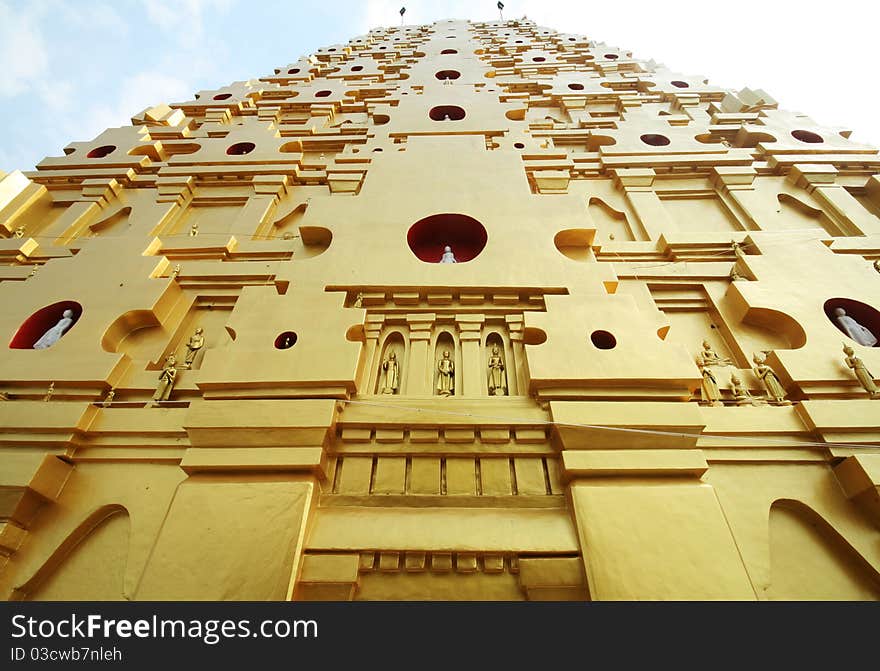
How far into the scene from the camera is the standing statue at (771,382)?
16.0 ft

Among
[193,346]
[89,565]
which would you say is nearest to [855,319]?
[193,346]

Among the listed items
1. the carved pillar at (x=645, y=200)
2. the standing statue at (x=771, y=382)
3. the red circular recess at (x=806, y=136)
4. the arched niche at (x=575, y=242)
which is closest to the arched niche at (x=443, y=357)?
the arched niche at (x=575, y=242)

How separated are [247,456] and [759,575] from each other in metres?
4.36

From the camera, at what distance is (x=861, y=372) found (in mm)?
4742

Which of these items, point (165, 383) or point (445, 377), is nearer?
point (445, 377)

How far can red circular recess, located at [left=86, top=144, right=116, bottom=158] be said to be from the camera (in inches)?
430

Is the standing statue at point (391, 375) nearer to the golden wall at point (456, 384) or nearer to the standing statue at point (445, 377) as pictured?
the golden wall at point (456, 384)

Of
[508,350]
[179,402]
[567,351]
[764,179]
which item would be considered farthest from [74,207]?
[764,179]

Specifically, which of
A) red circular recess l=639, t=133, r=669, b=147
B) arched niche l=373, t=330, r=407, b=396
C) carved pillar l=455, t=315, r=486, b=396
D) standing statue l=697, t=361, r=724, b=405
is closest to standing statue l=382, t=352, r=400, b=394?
arched niche l=373, t=330, r=407, b=396

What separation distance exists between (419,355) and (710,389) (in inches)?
125

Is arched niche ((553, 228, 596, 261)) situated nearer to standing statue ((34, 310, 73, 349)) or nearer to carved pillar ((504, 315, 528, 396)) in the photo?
carved pillar ((504, 315, 528, 396))

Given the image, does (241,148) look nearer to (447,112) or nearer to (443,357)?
(447,112)

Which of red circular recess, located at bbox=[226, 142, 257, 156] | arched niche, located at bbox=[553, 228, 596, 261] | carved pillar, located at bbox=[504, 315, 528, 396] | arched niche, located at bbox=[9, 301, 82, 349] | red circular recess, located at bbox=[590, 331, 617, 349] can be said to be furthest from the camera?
red circular recess, located at bbox=[226, 142, 257, 156]

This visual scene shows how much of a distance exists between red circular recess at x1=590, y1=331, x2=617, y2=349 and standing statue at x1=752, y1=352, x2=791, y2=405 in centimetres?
174
